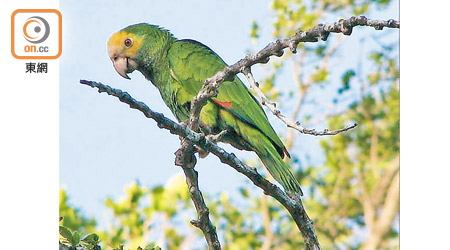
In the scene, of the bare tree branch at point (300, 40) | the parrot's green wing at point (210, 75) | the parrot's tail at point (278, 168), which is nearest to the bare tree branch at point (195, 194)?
the bare tree branch at point (300, 40)

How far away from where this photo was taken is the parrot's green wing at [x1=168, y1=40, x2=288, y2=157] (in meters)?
2.40

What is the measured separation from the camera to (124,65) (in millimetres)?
2949

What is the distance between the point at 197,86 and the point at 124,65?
53 cm

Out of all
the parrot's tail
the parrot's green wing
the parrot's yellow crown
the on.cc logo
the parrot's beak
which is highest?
the parrot's yellow crown

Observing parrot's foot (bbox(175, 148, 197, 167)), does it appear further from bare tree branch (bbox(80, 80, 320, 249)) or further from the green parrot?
the green parrot

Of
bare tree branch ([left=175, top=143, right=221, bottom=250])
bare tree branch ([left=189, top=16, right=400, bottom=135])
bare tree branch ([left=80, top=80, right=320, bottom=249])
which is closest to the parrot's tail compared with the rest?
bare tree branch ([left=80, top=80, right=320, bottom=249])

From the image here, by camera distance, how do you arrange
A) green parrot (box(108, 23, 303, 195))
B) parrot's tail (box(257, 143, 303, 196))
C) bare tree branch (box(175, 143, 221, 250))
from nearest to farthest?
bare tree branch (box(175, 143, 221, 250))
parrot's tail (box(257, 143, 303, 196))
green parrot (box(108, 23, 303, 195))

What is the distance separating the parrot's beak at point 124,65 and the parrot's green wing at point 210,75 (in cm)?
23

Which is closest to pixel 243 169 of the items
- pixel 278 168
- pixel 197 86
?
pixel 278 168

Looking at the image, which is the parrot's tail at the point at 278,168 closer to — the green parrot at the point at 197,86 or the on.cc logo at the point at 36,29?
the green parrot at the point at 197,86

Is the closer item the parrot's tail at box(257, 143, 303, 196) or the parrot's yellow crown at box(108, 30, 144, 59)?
the parrot's tail at box(257, 143, 303, 196)

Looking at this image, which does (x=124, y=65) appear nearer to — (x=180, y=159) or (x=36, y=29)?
(x=36, y=29)

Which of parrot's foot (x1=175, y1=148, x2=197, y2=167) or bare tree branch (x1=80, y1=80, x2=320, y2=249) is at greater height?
parrot's foot (x1=175, y1=148, x2=197, y2=167)
